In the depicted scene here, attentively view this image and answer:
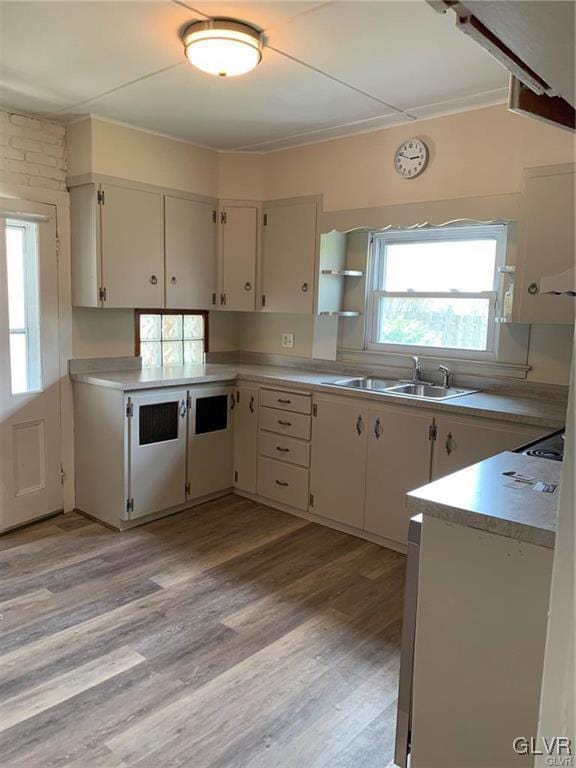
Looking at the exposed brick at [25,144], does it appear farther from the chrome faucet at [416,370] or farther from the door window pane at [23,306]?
the chrome faucet at [416,370]

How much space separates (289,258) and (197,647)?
2.60 metres

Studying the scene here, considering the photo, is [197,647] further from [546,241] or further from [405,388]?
[546,241]

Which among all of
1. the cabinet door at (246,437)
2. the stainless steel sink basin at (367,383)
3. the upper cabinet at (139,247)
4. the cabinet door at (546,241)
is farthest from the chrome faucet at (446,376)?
the upper cabinet at (139,247)

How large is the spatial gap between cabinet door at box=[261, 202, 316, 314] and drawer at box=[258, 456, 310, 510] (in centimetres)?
108

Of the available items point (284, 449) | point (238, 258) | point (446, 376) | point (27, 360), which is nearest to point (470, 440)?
point (446, 376)

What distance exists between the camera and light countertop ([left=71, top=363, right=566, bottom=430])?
2775 mm

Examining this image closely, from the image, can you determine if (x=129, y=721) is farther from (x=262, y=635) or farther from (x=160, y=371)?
(x=160, y=371)

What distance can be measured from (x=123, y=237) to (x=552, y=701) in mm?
3495

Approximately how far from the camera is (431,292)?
3676 millimetres

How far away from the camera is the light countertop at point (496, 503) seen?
1346 mm

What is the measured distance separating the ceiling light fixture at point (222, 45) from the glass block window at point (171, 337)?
6.59ft

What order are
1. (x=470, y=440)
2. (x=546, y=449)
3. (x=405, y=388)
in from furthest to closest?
(x=405, y=388) < (x=470, y=440) < (x=546, y=449)

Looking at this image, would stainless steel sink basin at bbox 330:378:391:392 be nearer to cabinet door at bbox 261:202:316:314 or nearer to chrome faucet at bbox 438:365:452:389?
chrome faucet at bbox 438:365:452:389

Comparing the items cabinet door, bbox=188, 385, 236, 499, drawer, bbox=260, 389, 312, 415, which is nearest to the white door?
cabinet door, bbox=188, 385, 236, 499
